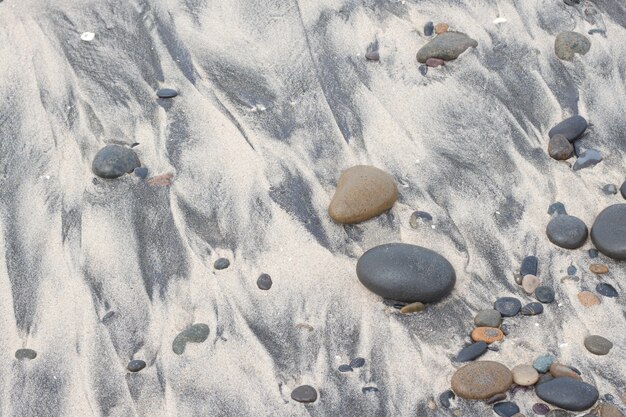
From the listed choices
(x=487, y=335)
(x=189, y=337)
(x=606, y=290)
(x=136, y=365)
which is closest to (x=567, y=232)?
(x=606, y=290)

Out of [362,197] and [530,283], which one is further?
[362,197]

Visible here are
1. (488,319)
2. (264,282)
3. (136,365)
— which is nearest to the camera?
(136,365)

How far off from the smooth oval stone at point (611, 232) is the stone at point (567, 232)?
0.04 m

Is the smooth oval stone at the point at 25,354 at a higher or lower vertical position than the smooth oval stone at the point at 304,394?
lower

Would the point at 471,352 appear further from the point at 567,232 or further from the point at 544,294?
the point at 567,232

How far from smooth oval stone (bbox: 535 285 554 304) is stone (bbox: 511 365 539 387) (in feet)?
1.00

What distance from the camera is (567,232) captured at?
3016 millimetres

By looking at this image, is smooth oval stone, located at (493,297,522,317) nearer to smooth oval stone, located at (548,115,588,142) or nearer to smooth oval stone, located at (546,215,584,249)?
smooth oval stone, located at (546,215,584,249)

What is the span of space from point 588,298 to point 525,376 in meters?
0.42

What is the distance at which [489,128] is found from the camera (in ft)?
11.3

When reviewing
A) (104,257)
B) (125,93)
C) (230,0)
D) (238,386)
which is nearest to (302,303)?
(238,386)

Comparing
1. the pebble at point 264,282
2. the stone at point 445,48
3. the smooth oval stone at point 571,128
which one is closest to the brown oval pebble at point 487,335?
the pebble at point 264,282

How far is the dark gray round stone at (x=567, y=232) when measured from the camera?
3.01m

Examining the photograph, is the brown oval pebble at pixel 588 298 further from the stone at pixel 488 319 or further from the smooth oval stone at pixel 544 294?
the stone at pixel 488 319
